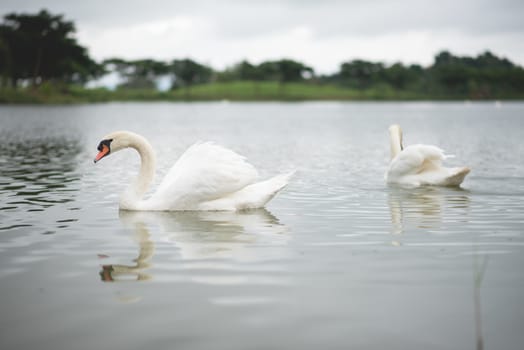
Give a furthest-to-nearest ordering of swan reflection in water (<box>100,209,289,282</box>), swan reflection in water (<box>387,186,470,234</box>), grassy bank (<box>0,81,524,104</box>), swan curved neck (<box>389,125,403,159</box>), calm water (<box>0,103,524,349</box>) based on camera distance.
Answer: grassy bank (<box>0,81,524,104</box>), swan curved neck (<box>389,125,403,159</box>), swan reflection in water (<box>387,186,470,234</box>), swan reflection in water (<box>100,209,289,282</box>), calm water (<box>0,103,524,349</box>)

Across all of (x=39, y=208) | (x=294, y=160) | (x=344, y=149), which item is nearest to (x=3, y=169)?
(x=39, y=208)

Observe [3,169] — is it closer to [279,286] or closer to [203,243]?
[203,243]

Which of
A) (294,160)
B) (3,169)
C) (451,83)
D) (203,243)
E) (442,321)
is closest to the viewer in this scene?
(442,321)

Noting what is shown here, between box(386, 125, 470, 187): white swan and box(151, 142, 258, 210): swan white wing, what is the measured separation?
3745mm

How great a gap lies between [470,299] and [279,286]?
1.51 meters

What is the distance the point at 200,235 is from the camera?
25.3ft

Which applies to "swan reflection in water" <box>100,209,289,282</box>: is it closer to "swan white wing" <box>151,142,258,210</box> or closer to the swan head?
"swan white wing" <box>151,142,258,210</box>

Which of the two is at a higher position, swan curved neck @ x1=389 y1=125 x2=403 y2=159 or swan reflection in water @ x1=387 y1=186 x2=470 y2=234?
swan curved neck @ x1=389 y1=125 x2=403 y2=159

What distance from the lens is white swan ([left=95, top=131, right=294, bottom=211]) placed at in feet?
29.4

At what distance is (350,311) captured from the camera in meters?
4.89

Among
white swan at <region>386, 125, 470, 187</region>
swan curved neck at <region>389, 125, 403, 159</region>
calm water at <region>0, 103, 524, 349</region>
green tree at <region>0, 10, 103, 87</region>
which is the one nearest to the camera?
calm water at <region>0, 103, 524, 349</region>

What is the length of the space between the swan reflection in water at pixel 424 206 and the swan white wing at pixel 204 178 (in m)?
2.17

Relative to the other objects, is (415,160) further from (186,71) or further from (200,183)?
(186,71)

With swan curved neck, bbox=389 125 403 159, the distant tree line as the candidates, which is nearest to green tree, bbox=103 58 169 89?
the distant tree line
